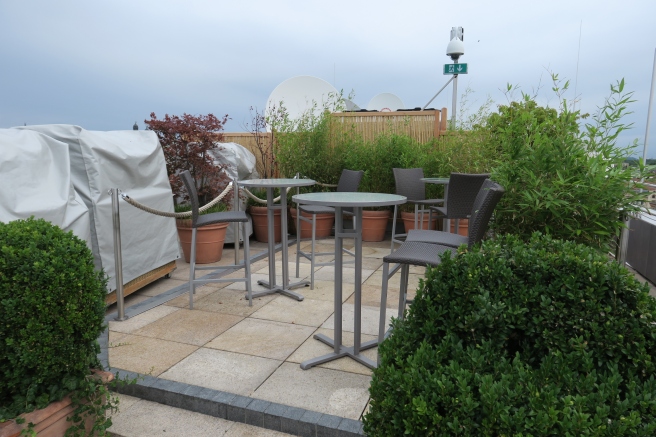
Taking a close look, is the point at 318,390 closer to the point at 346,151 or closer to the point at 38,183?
the point at 38,183

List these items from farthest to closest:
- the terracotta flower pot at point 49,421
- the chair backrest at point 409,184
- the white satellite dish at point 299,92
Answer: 1. the white satellite dish at point 299,92
2. the chair backrest at point 409,184
3. the terracotta flower pot at point 49,421

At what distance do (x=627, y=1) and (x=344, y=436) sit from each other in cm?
352

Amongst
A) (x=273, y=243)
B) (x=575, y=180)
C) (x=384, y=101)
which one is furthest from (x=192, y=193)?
(x=384, y=101)

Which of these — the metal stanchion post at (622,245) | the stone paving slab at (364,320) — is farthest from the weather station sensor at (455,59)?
the metal stanchion post at (622,245)

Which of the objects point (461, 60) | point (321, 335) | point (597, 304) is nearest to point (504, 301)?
point (597, 304)

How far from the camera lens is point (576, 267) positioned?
145cm

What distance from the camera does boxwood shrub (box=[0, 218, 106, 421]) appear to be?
182 cm

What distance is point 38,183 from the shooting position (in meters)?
3.28

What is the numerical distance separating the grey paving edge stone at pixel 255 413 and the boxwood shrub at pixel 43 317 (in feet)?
2.61

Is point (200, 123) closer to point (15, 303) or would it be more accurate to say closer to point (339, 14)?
point (339, 14)

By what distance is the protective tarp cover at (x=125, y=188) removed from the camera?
3.64m

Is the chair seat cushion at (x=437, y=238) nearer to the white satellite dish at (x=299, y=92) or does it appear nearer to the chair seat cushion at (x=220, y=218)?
the chair seat cushion at (x=220, y=218)

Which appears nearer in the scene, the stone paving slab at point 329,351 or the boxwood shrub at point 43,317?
the boxwood shrub at point 43,317

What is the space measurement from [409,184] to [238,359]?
374cm
